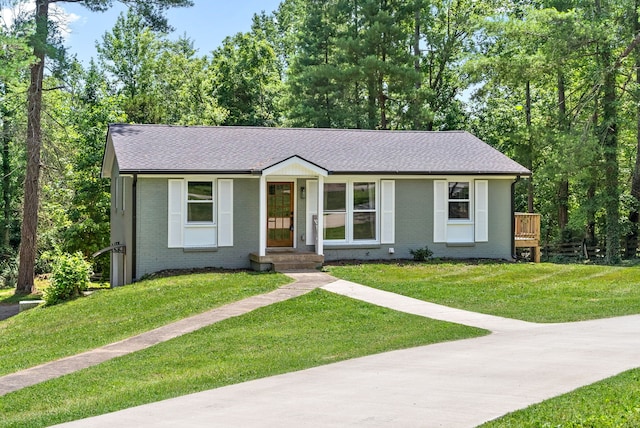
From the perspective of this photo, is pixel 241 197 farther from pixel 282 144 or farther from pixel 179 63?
pixel 179 63

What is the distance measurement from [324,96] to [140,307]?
24558mm

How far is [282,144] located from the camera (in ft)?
78.0

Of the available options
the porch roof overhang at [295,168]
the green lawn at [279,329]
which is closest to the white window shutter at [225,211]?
the porch roof overhang at [295,168]

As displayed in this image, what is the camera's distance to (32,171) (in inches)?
1024

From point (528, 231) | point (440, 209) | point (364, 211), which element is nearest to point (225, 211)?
point (364, 211)

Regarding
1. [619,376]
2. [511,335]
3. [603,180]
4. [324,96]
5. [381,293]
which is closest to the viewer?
[619,376]

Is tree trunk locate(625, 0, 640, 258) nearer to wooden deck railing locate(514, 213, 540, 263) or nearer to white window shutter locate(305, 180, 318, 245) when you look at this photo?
wooden deck railing locate(514, 213, 540, 263)

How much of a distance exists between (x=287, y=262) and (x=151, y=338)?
7.34 meters

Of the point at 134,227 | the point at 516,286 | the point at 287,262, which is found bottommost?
the point at 516,286

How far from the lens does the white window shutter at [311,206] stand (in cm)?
2205

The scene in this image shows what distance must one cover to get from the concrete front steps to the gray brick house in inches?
1.6

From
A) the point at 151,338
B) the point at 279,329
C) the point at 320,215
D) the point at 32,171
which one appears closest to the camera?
the point at 151,338

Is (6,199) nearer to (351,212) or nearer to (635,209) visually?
(351,212)

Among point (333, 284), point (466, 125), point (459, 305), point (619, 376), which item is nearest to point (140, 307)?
point (333, 284)
